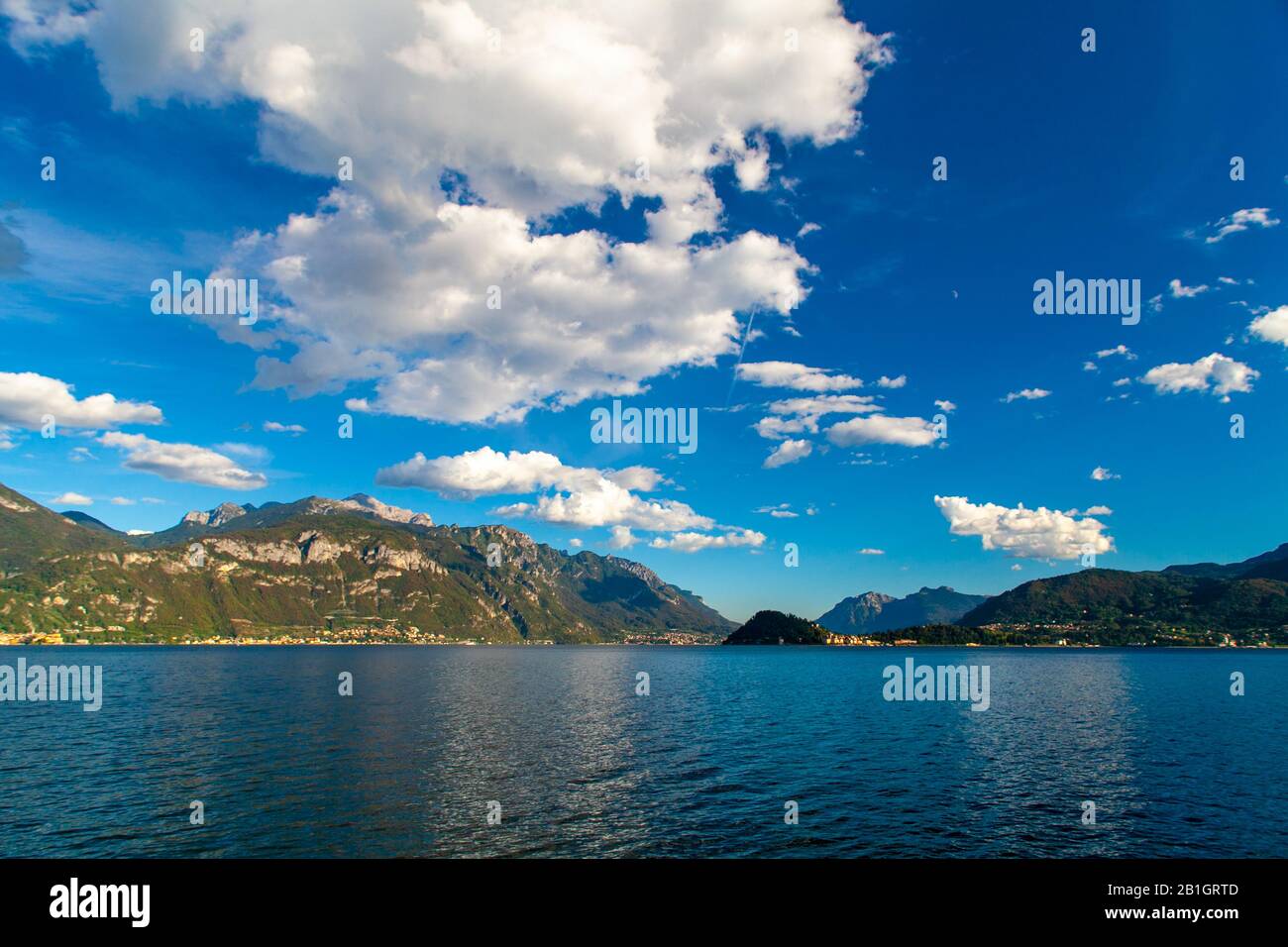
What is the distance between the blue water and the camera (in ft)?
140

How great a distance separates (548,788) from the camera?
55812 mm

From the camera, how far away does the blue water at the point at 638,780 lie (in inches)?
1684

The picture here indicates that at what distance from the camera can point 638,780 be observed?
194ft
